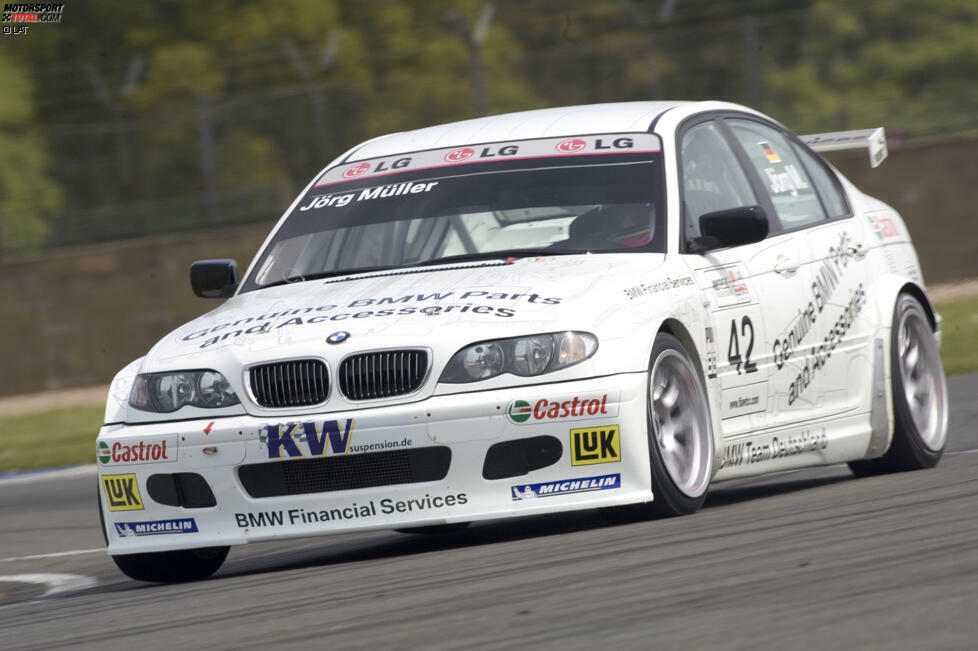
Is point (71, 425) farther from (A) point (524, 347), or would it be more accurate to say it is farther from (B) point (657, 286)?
(A) point (524, 347)

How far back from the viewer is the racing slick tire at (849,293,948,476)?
26.0 feet

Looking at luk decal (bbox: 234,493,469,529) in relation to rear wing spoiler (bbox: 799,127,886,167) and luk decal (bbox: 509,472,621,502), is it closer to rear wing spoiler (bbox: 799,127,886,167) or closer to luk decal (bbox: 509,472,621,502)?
luk decal (bbox: 509,472,621,502)

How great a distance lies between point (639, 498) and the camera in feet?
19.7

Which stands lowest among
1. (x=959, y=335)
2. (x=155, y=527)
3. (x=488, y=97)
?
(x=959, y=335)

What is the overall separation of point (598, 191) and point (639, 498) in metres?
1.56

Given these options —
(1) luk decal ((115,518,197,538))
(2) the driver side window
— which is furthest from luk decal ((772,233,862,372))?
(1) luk decal ((115,518,197,538))

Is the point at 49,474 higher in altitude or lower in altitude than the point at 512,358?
lower

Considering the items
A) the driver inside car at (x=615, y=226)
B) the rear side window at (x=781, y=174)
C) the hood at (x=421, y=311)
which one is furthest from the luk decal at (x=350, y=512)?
the rear side window at (x=781, y=174)

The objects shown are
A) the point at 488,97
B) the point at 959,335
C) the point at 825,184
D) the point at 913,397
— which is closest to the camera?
the point at 913,397

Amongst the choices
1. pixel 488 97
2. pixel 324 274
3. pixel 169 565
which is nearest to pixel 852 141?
pixel 324 274

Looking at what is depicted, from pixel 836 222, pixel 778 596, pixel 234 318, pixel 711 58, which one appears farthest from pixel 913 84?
pixel 778 596

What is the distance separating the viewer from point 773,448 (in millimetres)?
7094

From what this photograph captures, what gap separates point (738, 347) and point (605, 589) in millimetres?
2256

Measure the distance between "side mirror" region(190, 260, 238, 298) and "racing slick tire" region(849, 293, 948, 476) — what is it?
9.20 ft
